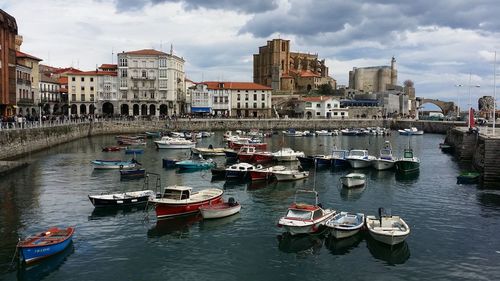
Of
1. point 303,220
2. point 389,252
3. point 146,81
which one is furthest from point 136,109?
point 389,252

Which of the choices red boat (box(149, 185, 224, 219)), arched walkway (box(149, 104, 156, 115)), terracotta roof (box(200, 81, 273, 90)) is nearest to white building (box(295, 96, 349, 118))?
terracotta roof (box(200, 81, 273, 90))

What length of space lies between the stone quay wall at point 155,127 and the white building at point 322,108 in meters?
8.62

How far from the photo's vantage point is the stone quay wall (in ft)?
208

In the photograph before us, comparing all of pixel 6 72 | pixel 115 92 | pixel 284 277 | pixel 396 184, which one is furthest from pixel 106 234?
pixel 115 92

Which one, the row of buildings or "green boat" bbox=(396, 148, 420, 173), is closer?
"green boat" bbox=(396, 148, 420, 173)

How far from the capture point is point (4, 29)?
2960 inches

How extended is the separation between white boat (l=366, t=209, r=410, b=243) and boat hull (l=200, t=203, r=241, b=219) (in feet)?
32.5

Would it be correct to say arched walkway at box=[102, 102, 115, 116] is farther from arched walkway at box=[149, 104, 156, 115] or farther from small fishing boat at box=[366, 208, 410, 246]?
small fishing boat at box=[366, 208, 410, 246]

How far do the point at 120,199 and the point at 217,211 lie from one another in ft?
27.1

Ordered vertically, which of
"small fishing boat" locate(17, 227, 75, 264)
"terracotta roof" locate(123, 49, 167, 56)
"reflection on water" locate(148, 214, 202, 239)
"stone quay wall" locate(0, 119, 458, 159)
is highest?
"terracotta roof" locate(123, 49, 167, 56)

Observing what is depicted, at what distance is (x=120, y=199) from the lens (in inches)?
1414

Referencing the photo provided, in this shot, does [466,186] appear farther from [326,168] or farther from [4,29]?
[4,29]

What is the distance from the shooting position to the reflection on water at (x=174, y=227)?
30.2 meters

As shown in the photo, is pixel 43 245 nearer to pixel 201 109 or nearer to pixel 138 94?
→ pixel 138 94
